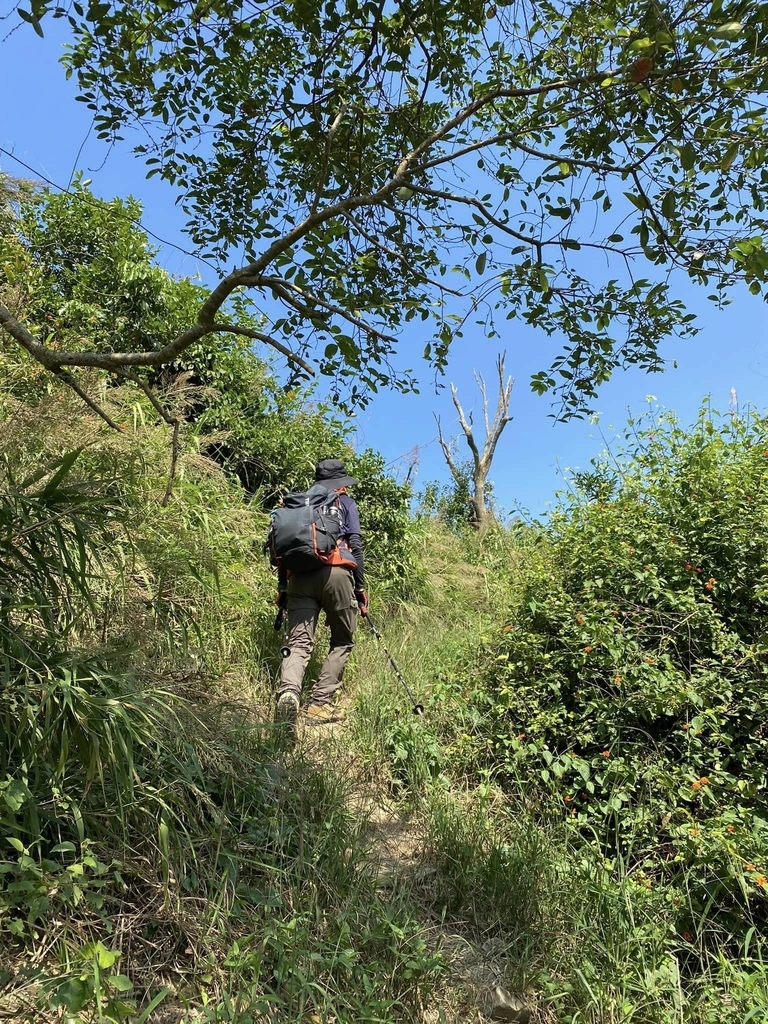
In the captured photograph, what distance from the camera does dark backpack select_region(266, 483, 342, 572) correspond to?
12.8ft

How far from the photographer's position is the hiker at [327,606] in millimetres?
3824

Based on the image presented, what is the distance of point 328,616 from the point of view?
412 cm

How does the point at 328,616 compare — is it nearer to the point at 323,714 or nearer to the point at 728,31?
the point at 323,714

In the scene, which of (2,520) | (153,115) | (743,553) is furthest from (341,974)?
(153,115)

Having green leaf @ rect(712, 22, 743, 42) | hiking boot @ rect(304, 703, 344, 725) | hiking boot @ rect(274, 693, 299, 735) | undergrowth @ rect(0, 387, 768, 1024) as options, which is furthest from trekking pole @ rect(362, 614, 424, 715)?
green leaf @ rect(712, 22, 743, 42)

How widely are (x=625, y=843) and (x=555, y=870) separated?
46 centimetres

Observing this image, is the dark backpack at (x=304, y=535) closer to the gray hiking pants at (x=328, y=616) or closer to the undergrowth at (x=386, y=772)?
the gray hiking pants at (x=328, y=616)

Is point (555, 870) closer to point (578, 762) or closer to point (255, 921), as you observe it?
point (578, 762)

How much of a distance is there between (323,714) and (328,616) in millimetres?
692

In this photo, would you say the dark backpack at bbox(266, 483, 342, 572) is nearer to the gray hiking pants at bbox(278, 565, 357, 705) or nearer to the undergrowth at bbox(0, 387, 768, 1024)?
the gray hiking pants at bbox(278, 565, 357, 705)

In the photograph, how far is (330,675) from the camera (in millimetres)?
3986

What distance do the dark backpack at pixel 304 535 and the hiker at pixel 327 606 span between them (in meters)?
0.03

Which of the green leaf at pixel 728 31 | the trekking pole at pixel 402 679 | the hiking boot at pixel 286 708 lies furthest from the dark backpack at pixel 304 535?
the green leaf at pixel 728 31

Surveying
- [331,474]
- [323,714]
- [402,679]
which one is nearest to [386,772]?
[323,714]
